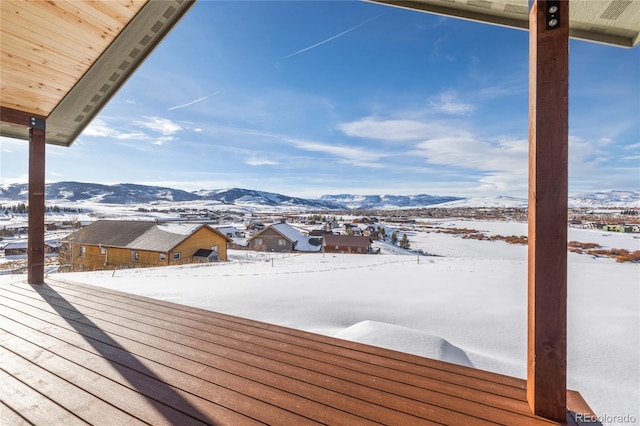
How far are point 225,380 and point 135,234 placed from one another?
1538cm

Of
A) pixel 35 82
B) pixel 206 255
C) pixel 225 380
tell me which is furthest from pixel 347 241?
pixel 225 380

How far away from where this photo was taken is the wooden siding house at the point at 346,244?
21.2 meters

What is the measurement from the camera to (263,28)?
19.4 ft

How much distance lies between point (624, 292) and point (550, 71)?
18.1ft

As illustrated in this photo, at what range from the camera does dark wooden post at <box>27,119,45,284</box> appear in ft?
10.0

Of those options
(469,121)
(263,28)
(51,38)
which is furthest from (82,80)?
(469,121)

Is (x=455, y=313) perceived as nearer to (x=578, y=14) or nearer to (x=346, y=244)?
(x=578, y=14)

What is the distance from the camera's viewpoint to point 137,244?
518 inches

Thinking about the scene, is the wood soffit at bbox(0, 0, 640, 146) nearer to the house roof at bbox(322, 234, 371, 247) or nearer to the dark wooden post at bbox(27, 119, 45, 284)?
the dark wooden post at bbox(27, 119, 45, 284)

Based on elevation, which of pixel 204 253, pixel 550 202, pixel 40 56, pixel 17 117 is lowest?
pixel 204 253

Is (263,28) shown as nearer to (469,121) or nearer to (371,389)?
(371,389)

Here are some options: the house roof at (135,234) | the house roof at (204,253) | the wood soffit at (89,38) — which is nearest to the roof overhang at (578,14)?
the wood soffit at (89,38)

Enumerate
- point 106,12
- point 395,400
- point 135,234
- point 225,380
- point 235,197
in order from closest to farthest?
point 395,400
point 225,380
point 106,12
point 135,234
point 235,197

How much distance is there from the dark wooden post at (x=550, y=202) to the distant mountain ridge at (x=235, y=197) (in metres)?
24.2
